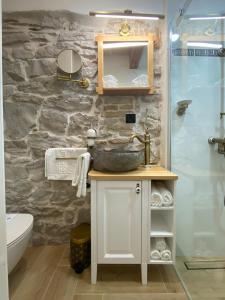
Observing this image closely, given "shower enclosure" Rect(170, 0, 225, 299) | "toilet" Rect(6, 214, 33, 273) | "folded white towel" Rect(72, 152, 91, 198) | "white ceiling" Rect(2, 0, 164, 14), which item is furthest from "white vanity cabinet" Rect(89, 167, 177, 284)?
"white ceiling" Rect(2, 0, 164, 14)


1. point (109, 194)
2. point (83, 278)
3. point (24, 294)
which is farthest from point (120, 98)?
point (24, 294)

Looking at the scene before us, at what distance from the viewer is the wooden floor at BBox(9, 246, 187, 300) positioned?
164cm

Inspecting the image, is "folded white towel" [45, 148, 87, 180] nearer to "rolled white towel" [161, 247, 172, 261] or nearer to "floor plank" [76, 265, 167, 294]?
"floor plank" [76, 265, 167, 294]

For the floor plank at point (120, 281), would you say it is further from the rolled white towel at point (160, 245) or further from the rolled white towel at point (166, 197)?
the rolled white towel at point (166, 197)

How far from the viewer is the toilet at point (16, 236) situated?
157 cm

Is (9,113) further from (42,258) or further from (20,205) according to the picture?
(42,258)

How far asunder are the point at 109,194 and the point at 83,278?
715 millimetres

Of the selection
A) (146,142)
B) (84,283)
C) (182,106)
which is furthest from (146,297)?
(182,106)

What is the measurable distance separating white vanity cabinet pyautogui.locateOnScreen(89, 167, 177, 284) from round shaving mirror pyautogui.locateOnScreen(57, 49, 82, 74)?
3.56ft

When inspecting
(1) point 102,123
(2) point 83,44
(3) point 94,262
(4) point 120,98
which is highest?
(2) point 83,44

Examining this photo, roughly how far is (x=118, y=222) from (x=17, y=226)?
0.79m

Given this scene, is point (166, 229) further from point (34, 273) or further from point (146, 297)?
point (34, 273)

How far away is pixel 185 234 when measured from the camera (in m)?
2.05

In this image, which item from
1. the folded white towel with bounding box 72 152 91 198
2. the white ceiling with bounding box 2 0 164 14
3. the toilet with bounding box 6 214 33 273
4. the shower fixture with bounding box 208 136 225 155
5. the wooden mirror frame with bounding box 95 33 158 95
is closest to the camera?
the toilet with bounding box 6 214 33 273
